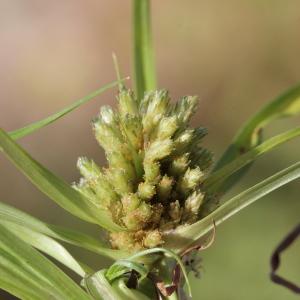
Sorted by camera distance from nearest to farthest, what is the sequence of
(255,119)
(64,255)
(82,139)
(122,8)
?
(64,255) → (255,119) → (82,139) → (122,8)

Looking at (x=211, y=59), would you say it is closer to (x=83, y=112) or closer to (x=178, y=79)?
(x=178, y=79)

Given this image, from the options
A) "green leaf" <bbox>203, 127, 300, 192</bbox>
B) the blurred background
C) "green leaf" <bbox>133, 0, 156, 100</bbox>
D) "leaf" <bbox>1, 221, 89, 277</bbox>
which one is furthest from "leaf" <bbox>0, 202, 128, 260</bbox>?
the blurred background

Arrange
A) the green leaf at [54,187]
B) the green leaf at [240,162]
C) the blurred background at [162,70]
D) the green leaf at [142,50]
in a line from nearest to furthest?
1. the green leaf at [54,187]
2. the green leaf at [240,162]
3. the green leaf at [142,50]
4. the blurred background at [162,70]

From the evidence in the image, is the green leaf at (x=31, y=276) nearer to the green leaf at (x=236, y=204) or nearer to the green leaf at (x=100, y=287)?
the green leaf at (x=100, y=287)

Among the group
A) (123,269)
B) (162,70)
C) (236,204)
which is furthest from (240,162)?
(162,70)

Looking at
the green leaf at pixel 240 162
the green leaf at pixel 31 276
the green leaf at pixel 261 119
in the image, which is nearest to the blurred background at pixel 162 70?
the green leaf at pixel 261 119

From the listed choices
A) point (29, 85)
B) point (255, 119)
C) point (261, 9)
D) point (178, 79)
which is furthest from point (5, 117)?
point (255, 119)

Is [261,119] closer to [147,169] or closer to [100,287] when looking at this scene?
[147,169]
